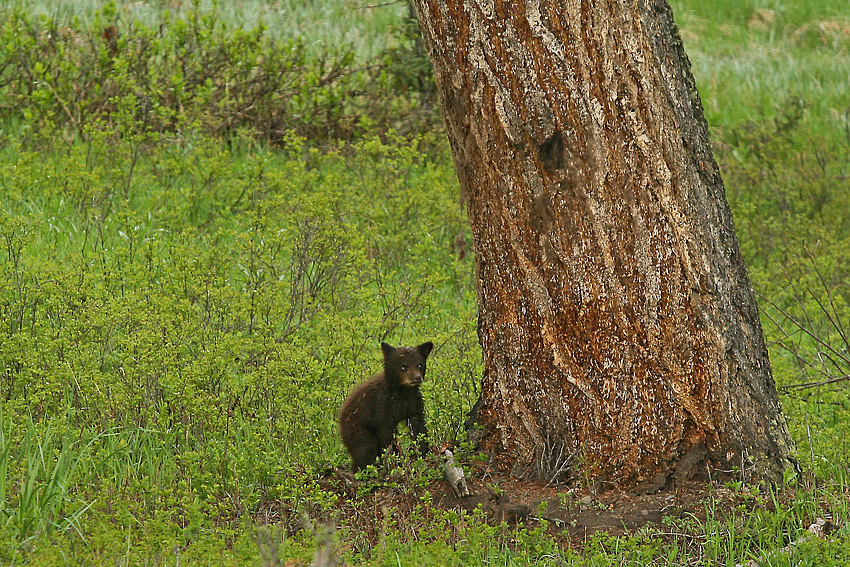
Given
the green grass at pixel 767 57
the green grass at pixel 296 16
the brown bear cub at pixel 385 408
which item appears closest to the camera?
the brown bear cub at pixel 385 408

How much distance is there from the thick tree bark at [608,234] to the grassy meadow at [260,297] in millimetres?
464

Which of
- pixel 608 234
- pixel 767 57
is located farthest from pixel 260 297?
pixel 767 57

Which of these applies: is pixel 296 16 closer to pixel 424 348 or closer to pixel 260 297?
pixel 260 297

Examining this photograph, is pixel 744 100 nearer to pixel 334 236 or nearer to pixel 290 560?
pixel 334 236

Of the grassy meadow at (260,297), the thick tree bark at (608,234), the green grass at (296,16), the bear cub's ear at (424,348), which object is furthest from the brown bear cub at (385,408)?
the green grass at (296,16)

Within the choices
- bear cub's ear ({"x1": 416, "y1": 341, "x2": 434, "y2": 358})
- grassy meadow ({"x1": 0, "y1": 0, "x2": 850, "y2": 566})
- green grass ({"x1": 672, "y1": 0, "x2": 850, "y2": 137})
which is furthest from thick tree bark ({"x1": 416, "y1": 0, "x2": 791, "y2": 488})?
green grass ({"x1": 672, "y1": 0, "x2": 850, "y2": 137})

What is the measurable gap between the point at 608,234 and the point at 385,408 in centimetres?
182

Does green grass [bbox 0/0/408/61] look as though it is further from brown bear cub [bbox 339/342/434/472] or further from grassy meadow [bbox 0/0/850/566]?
brown bear cub [bbox 339/342/434/472]

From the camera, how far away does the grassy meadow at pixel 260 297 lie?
466 cm

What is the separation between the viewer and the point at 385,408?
5.74 meters

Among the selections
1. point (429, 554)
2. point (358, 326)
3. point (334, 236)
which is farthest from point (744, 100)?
point (429, 554)

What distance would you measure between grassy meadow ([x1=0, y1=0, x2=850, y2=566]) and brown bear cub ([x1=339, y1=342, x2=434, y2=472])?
0.19 meters

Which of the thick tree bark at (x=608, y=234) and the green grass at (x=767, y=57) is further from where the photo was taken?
the green grass at (x=767, y=57)

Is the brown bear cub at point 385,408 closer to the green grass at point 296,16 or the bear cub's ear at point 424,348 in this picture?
the bear cub's ear at point 424,348
